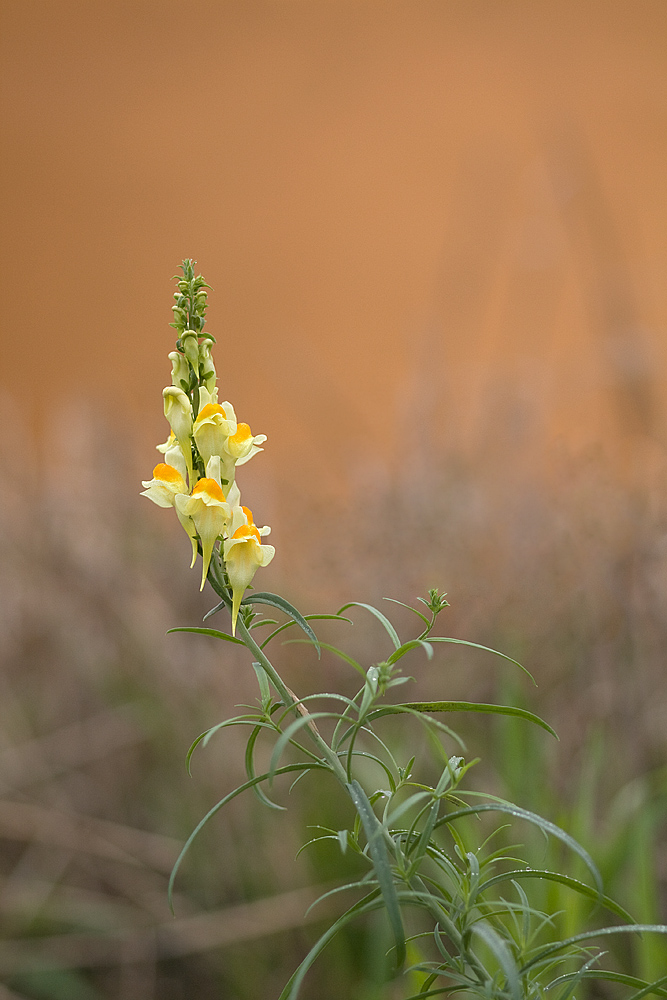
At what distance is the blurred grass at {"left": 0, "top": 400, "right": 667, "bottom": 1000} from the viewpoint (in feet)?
2.74

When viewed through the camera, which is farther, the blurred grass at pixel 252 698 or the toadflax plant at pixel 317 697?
the blurred grass at pixel 252 698

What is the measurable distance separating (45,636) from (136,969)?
0.49 m

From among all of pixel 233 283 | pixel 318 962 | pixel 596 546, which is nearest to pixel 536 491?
pixel 596 546

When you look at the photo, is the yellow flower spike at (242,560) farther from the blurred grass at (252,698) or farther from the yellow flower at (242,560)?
the blurred grass at (252,698)

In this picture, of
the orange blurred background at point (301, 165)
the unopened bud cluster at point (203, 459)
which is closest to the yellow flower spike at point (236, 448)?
the unopened bud cluster at point (203, 459)

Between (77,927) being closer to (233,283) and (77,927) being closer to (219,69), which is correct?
(233,283)

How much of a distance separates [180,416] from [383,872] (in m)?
0.14

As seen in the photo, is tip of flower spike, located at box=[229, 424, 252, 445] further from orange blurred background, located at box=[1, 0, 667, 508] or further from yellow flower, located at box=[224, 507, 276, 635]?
orange blurred background, located at box=[1, 0, 667, 508]

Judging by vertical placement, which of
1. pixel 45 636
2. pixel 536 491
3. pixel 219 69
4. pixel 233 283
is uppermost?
pixel 219 69

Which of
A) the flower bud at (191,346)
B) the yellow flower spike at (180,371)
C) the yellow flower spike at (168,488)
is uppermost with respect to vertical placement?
the flower bud at (191,346)

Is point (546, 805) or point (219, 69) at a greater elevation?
point (219, 69)

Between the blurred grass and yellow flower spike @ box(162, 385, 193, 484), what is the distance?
545 millimetres

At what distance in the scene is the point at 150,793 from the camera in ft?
3.54

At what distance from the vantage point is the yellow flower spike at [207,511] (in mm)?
234
